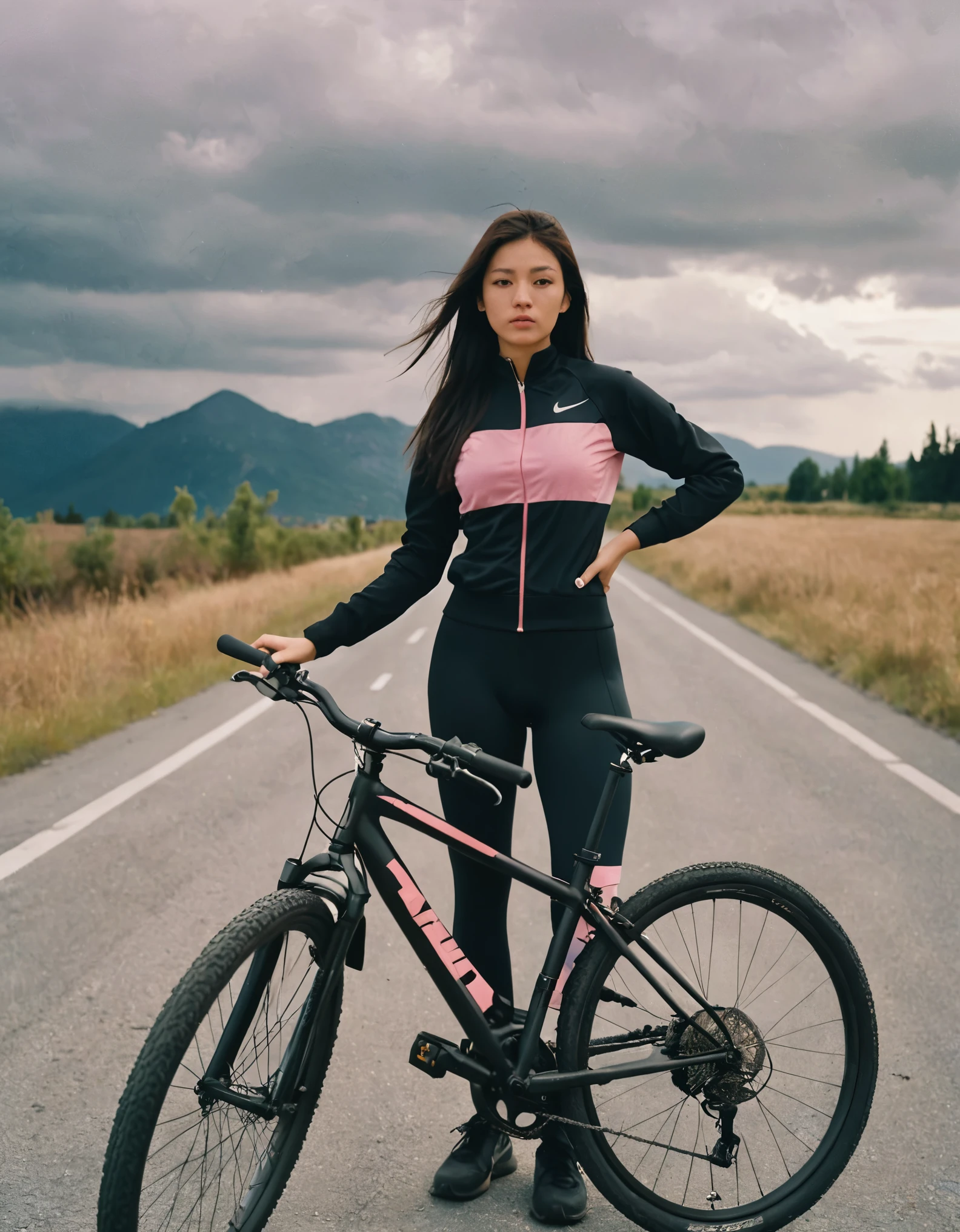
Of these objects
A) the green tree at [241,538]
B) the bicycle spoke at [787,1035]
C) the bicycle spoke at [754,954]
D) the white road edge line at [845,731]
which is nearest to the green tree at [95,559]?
the green tree at [241,538]

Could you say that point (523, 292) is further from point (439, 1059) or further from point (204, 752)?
point (204, 752)

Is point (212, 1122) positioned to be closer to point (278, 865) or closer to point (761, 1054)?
point (761, 1054)

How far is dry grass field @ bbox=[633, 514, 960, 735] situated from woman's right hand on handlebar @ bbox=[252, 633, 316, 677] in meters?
7.21

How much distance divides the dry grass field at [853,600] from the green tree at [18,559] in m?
16.5

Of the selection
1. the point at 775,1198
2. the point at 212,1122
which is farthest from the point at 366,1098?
the point at 775,1198

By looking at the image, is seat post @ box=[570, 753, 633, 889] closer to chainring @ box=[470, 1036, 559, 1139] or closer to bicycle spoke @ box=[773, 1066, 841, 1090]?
chainring @ box=[470, 1036, 559, 1139]

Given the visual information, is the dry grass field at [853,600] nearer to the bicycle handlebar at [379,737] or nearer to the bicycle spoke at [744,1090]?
the bicycle spoke at [744,1090]

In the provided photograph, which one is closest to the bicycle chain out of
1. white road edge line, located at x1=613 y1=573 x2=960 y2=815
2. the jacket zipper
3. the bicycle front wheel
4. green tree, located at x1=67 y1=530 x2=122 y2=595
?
the bicycle front wheel

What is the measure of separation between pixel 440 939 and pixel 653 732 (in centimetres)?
62

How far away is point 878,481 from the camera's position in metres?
153

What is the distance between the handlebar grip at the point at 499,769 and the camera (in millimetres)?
2102

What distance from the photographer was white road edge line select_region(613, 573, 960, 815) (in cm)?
652

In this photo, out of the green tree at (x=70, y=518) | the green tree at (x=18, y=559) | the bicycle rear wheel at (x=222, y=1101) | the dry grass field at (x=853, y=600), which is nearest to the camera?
the bicycle rear wheel at (x=222, y=1101)

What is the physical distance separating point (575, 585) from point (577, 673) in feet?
0.68
